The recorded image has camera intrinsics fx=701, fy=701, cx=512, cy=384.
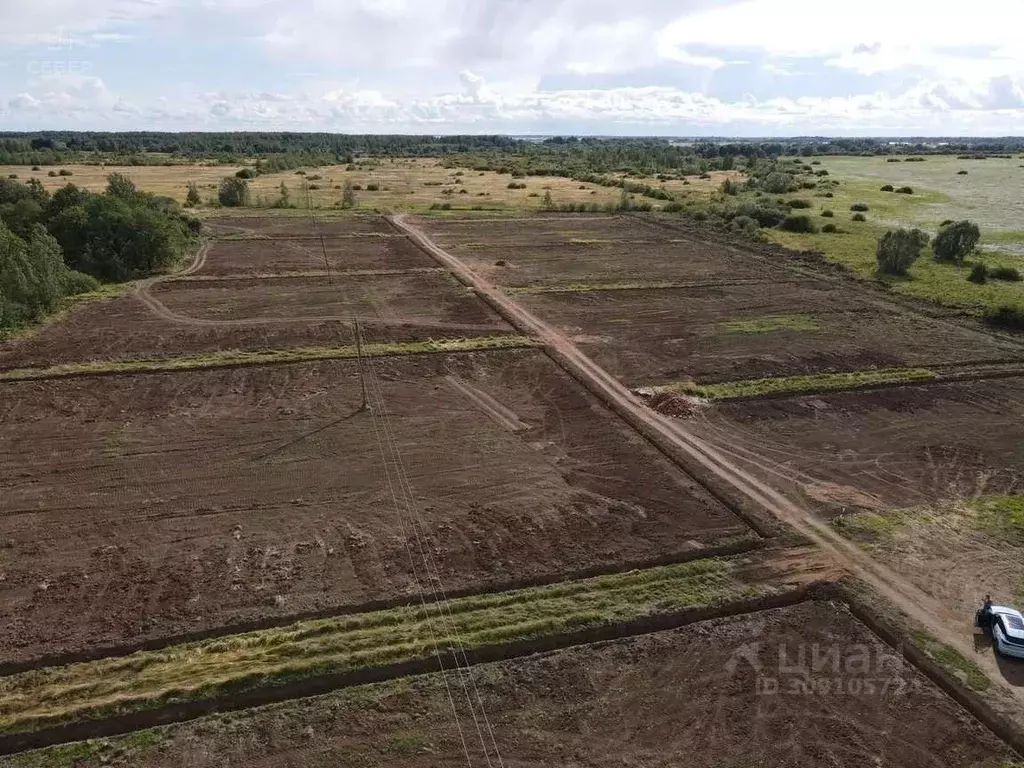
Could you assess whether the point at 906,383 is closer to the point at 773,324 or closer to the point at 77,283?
the point at 773,324

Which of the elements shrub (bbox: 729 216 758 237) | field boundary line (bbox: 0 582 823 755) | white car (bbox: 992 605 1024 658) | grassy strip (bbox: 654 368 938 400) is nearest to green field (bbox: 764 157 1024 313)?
shrub (bbox: 729 216 758 237)

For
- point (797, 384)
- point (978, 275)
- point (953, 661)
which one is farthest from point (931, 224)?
point (953, 661)

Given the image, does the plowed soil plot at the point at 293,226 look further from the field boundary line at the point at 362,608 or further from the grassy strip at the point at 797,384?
the field boundary line at the point at 362,608

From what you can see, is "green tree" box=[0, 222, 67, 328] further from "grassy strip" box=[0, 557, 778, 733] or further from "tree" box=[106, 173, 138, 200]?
"grassy strip" box=[0, 557, 778, 733]

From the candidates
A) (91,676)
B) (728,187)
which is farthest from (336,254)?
(728,187)

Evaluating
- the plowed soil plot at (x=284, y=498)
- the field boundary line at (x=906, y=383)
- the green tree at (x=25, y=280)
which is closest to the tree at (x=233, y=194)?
the green tree at (x=25, y=280)
